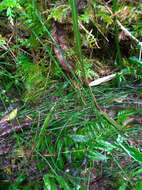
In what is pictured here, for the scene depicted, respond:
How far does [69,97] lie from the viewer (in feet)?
4.48

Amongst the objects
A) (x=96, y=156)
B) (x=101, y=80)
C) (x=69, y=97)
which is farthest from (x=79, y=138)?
(x=101, y=80)

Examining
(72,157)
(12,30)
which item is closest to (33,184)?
(72,157)

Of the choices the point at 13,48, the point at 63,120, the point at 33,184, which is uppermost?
the point at 13,48

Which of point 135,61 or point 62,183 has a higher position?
point 135,61

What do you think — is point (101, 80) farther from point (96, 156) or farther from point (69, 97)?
point (96, 156)

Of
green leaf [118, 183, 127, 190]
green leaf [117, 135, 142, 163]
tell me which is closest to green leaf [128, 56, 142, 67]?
green leaf [117, 135, 142, 163]

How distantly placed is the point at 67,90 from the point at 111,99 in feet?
0.56

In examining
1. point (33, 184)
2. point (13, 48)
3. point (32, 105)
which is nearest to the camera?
point (33, 184)

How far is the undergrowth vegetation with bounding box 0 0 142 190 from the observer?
1167mm

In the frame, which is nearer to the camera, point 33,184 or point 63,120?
point 33,184

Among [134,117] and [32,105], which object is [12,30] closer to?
[32,105]

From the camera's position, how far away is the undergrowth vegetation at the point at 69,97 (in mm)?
1167

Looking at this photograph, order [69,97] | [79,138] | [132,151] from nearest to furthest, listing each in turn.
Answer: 1. [132,151]
2. [79,138]
3. [69,97]

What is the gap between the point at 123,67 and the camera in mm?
1452
